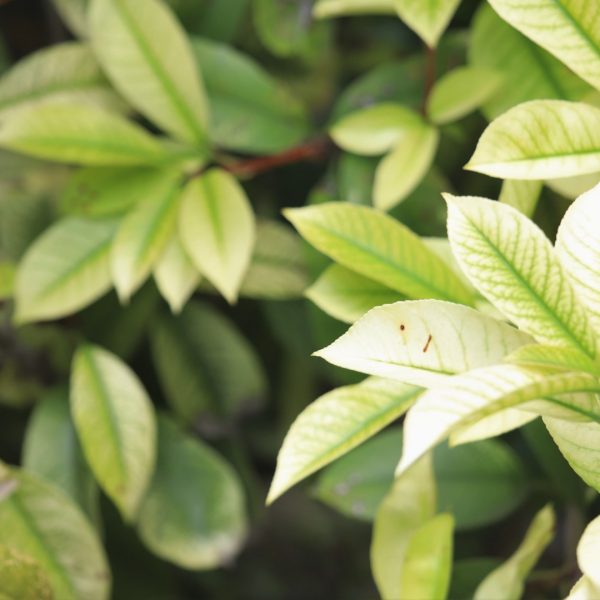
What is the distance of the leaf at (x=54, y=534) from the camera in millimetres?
591

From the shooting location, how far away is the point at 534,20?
41 centimetres

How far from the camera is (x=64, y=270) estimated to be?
0.63 m

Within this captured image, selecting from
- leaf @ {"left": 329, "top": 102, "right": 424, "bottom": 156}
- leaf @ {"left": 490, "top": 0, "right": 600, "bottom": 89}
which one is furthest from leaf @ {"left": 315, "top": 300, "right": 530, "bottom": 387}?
leaf @ {"left": 329, "top": 102, "right": 424, "bottom": 156}

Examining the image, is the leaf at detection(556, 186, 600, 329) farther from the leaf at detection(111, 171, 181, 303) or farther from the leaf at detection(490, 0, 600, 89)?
the leaf at detection(111, 171, 181, 303)

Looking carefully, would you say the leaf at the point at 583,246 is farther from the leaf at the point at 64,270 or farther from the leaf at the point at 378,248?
the leaf at the point at 64,270

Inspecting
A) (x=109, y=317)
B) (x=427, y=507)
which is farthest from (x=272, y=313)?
(x=427, y=507)

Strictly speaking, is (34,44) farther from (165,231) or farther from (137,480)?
(137,480)

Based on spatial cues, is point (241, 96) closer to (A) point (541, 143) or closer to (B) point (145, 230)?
(B) point (145, 230)

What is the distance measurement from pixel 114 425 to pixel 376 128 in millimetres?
274

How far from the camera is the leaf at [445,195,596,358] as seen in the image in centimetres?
36

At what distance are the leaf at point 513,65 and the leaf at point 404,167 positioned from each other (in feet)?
0.15

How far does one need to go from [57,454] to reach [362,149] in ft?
1.06

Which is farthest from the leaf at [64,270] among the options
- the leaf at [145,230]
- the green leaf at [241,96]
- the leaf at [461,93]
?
the leaf at [461,93]

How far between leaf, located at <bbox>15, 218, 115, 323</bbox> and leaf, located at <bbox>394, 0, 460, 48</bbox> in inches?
10.6
